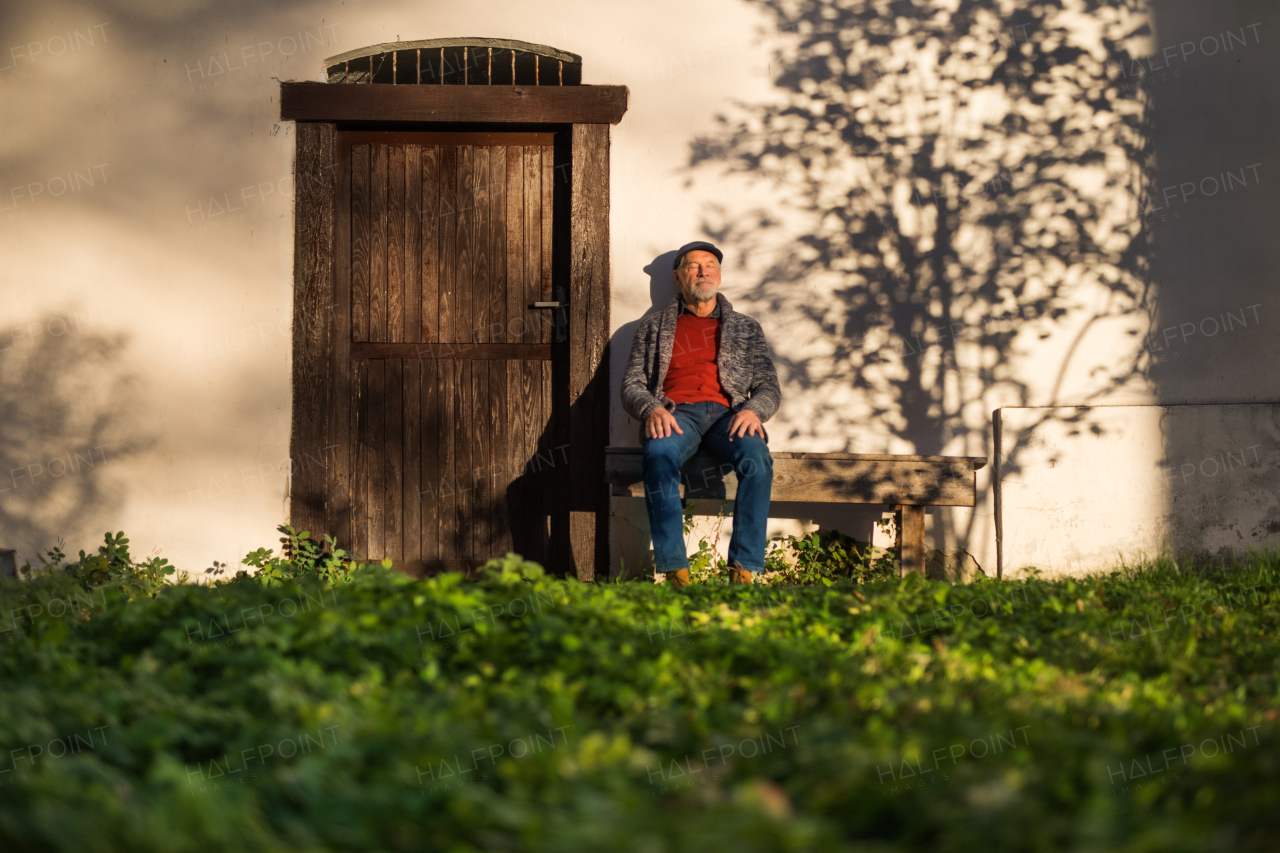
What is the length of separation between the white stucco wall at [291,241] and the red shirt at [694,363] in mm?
379

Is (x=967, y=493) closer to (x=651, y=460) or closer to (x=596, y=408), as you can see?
(x=651, y=460)

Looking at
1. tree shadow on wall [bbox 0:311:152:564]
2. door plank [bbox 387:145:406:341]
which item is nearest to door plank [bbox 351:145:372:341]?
door plank [bbox 387:145:406:341]

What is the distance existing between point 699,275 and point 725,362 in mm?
478

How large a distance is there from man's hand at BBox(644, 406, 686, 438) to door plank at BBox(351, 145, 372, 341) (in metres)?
1.88

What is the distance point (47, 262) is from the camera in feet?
15.2

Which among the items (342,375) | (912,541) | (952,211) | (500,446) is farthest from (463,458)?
(952,211)

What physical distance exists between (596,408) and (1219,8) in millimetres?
4255

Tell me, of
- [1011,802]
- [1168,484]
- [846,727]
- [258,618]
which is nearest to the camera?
[1011,802]

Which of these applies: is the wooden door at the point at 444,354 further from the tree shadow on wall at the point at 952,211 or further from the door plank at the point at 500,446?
the tree shadow on wall at the point at 952,211

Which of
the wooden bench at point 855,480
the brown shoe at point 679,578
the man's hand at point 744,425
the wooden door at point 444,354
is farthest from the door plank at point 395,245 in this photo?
the brown shoe at point 679,578

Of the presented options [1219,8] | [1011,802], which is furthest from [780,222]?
[1011,802]

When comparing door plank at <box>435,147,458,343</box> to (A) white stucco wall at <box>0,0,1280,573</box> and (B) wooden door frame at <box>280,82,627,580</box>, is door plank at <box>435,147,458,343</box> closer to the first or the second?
(B) wooden door frame at <box>280,82,627,580</box>

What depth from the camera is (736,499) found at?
394 centimetres

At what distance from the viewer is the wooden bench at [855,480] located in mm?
4102
